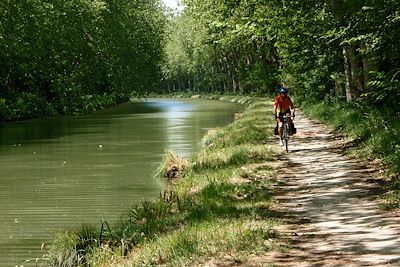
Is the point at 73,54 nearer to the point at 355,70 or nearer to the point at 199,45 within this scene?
the point at 199,45

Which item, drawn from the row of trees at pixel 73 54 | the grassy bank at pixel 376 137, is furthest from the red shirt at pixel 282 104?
the row of trees at pixel 73 54

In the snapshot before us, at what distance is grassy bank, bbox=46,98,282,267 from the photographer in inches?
325

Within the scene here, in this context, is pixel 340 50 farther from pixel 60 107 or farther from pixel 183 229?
pixel 60 107

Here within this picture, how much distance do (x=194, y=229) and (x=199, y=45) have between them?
6185cm

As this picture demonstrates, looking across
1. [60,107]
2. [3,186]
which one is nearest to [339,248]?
[3,186]

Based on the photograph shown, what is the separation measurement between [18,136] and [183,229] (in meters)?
26.9

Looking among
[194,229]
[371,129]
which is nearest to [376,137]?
[371,129]

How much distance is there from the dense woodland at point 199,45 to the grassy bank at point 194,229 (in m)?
4.17

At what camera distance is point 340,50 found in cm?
3008

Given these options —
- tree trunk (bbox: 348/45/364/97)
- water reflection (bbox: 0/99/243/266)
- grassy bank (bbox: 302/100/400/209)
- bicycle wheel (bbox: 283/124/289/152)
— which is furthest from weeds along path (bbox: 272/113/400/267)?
tree trunk (bbox: 348/45/364/97)

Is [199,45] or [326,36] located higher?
[199,45]

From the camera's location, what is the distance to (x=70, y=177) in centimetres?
1972

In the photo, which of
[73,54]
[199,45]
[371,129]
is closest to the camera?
[371,129]

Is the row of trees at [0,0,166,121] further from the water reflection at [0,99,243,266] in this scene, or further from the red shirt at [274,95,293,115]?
the red shirt at [274,95,293,115]
